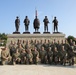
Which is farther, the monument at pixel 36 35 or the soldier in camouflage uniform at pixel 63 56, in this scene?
the monument at pixel 36 35

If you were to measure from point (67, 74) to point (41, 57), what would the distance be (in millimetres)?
3363

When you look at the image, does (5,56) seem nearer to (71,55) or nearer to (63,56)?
(63,56)

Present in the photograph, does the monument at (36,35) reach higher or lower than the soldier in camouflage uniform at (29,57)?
higher

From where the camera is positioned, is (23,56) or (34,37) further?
(34,37)

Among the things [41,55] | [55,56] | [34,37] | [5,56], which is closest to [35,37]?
[34,37]

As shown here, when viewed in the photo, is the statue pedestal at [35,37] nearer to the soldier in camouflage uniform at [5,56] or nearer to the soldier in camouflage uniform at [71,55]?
the soldier in camouflage uniform at [5,56]

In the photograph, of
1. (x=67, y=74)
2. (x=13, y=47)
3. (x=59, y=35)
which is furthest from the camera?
(x=59, y=35)

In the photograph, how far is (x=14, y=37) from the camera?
16750 mm

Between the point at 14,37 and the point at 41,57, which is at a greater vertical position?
the point at 14,37

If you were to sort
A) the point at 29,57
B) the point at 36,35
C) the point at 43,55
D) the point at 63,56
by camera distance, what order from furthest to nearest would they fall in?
the point at 36,35, the point at 43,55, the point at 29,57, the point at 63,56

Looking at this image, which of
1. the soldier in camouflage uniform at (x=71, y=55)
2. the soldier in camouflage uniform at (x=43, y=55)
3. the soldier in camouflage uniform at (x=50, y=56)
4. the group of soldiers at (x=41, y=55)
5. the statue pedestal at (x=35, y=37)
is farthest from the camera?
the statue pedestal at (x=35, y=37)

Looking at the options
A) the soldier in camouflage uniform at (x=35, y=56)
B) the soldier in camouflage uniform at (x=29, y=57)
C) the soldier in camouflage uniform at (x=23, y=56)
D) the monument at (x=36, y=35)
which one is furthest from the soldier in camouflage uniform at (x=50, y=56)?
the monument at (x=36, y=35)

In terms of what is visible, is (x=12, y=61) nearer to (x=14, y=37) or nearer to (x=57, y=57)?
(x=57, y=57)

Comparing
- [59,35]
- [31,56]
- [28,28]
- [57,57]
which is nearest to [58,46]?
[57,57]
